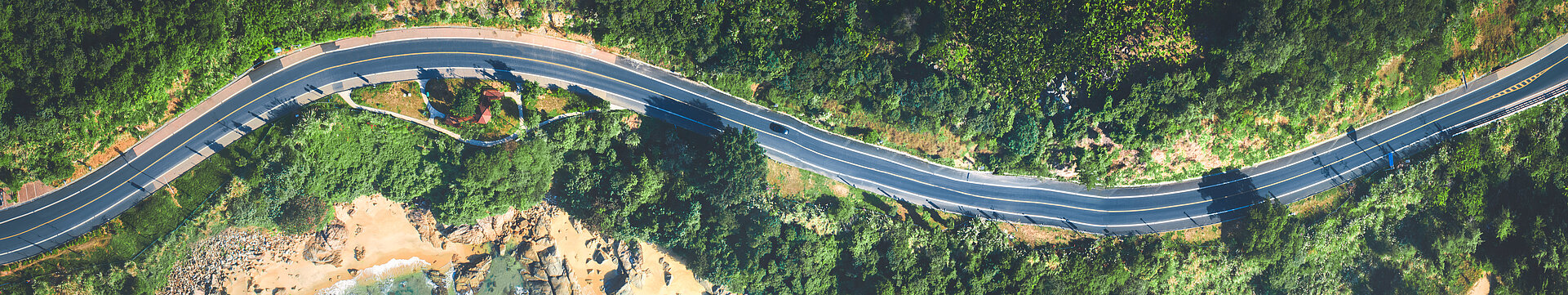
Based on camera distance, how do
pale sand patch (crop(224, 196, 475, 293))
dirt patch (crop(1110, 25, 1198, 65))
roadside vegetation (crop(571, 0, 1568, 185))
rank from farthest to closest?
pale sand patch (crop(224, 196, 475, 293)) < dirt patch (crop(1110, 25, 1198, 65)) < roadside vegetation (crop(571, 0, 1568, 185))

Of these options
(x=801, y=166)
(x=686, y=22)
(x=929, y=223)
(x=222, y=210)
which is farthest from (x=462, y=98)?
(x=929, y=223)

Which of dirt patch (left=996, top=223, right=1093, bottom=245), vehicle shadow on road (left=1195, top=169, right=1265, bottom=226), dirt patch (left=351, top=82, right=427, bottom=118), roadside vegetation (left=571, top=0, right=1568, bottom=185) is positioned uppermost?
roadside vegetation (left=571, top=0, right=1568, bottom=185)

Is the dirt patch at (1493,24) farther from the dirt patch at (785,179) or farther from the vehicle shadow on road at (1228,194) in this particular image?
the dirt patch at (785,179)

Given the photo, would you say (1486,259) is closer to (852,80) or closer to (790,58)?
(852,80)

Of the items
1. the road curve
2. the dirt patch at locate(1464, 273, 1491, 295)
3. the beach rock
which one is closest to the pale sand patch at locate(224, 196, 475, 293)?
the beach rock

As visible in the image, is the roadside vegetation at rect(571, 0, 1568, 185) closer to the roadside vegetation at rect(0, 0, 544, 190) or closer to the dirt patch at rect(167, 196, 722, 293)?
the roadside vegetation at rect(0, 0, 544, 190)

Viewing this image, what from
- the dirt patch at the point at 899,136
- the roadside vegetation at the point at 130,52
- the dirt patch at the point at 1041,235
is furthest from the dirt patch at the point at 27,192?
the dirt patch at the point at 1041,235
